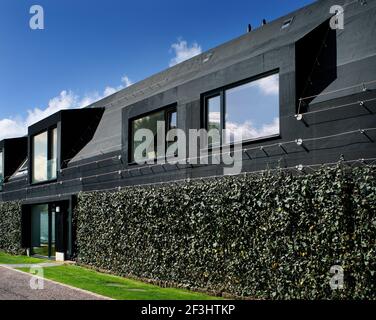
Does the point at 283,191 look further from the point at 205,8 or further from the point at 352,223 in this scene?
the point at 205,8

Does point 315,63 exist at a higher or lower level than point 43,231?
higher

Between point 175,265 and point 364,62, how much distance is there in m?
6.76

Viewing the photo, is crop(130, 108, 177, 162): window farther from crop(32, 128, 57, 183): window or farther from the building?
crop(32, 128, 57, 183): window

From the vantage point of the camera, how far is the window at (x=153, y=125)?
15.5 metres

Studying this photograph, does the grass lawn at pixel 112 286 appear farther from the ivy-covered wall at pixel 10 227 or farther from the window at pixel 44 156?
the ivy-covered wall at pixel 10 227

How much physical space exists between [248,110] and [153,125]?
479 cm

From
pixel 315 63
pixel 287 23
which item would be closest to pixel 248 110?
pixel 315 63

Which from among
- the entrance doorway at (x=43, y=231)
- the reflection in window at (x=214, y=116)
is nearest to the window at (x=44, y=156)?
the entrance doorway at (x=43, y=231)

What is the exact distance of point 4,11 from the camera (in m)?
12.7

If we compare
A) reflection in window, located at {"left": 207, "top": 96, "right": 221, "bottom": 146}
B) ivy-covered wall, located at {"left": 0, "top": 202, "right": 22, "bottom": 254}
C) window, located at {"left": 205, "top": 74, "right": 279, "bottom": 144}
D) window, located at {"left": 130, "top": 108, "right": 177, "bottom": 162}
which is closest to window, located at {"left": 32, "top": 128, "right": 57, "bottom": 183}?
ivy-covered wall, located at {"left": 0, "top": 202, "right": 22, "bottom": 254}

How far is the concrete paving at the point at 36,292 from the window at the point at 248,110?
5.04m

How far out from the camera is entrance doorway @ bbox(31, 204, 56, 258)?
2264 cm

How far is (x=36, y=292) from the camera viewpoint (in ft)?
39.8

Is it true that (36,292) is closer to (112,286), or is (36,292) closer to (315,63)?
(112,286)
